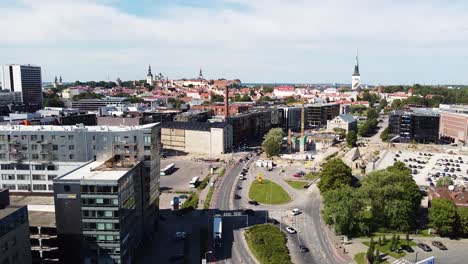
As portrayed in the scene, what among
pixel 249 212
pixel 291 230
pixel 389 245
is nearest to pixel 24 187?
pixel 249 212

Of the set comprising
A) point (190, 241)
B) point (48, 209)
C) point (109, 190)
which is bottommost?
point (190, 241)

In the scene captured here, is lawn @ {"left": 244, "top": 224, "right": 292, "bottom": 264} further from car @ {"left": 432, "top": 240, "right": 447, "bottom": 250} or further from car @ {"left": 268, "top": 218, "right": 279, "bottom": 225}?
car @ {"left": 432, "top": 240, "right": 447, "bottom": 250}

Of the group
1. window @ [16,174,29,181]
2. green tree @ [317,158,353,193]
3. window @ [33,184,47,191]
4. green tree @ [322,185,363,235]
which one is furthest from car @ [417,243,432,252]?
window @ [16,174,29,181]

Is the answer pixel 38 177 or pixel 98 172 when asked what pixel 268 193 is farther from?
pixel 38 177

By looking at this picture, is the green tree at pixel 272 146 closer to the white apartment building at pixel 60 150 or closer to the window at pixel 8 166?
the white apartment building at pixel 60 150

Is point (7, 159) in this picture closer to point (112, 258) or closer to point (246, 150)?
point (112, 258)

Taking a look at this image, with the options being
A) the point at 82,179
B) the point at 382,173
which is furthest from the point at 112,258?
the point at 382,173
